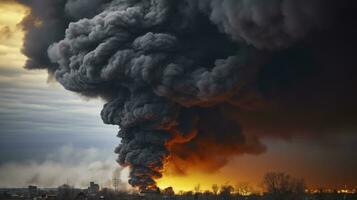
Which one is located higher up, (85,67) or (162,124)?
(85,67)

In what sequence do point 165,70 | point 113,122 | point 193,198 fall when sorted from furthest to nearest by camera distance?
point 193,198, point 113,122, point 165,70

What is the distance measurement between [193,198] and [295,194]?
21.0m

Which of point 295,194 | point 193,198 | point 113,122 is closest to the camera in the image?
point 113,122

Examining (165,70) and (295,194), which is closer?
(165,70)

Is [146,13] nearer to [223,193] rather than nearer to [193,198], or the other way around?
[193,198]

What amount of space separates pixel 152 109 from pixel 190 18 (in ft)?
27.3

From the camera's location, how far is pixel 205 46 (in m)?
49.9

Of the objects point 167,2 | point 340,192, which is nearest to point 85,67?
point 167,2

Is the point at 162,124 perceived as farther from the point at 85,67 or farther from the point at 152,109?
the point at 85,67

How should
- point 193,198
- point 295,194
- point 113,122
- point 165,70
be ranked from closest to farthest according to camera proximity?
point 165,70 < point 113,122 < point 295,194 < point 193,198

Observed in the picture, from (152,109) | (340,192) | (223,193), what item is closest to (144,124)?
(152,109)

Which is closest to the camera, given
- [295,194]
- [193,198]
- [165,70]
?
[165,70]

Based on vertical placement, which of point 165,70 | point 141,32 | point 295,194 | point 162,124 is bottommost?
point 295,194

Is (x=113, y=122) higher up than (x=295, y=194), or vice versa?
(x=113, y=122)
